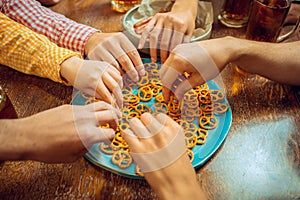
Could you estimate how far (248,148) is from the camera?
2.05 feet

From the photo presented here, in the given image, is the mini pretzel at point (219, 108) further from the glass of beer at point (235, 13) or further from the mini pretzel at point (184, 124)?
the glass of beer at point (235, 13)

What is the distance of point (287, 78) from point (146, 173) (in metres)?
0.50

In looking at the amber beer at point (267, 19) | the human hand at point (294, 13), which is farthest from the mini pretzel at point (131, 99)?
the human hand at point (294, 13)

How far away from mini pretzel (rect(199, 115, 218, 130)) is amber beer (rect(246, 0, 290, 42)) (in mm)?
348

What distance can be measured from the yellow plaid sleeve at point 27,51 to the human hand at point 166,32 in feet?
0.70

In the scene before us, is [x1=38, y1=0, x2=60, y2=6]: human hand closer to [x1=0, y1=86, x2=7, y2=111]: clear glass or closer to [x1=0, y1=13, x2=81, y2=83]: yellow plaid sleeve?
[x1=0, y1=13, x2=81, y2=83]: yellow plaid sleeve

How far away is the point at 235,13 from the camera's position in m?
0.99

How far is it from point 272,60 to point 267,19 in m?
0.14

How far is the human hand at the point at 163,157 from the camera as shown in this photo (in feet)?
1.61

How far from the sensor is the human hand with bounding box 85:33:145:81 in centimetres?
73

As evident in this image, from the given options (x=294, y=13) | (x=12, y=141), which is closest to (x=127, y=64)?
(x=12, y=141)

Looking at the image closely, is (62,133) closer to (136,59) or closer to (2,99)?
(2,99)

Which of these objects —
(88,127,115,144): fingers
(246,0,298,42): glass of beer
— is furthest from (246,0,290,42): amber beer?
(88,127,115,144): fingers

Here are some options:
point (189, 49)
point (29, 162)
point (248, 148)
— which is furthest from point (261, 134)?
point (29, 162)
